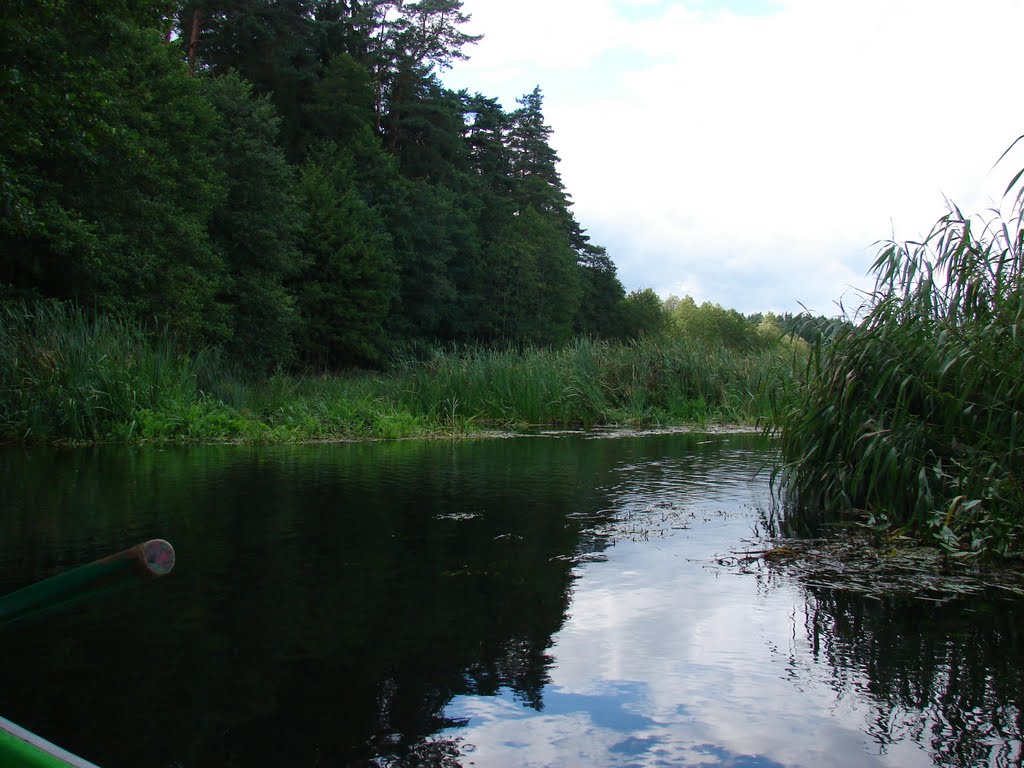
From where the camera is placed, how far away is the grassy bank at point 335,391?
36.9 feet

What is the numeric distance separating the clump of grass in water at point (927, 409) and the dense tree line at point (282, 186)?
1186 cm

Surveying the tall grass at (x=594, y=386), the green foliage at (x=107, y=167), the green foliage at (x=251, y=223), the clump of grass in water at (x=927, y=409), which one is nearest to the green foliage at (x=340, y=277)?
the green foliage at (x=251, y=223)

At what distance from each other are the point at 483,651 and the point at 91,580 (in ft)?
7.54

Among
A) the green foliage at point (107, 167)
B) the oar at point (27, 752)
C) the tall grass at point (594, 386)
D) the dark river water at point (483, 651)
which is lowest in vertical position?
the dark river water at point (483, 651)

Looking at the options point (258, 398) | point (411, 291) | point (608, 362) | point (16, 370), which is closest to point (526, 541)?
point (16, 370)

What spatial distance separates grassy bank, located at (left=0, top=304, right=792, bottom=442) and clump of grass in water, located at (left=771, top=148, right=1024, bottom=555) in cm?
148

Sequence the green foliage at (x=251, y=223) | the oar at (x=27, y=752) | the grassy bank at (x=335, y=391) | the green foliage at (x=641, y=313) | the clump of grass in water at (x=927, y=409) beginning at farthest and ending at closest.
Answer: the green foliage at (x=641, y=313) → the green foliage at (x=251, y=223) → the grassy bank at (x=335, y=391) → the clump of grass in water at (x=927, y=409) → the oar at (x=27, y=752)

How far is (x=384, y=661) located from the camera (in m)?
3.04

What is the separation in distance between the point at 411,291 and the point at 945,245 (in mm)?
37637

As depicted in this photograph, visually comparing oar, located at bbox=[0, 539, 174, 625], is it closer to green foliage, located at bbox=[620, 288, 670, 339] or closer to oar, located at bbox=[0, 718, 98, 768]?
oar, located at bbox=[0, 718, 98, 768]

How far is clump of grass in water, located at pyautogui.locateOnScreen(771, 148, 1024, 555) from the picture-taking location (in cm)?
479

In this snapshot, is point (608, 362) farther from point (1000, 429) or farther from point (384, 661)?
point (384, 661)

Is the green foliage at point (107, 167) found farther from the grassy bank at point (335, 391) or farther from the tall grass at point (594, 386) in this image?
the tall grass at point (594, 386)

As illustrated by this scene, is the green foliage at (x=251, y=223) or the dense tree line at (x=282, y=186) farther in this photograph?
the green foliage at (x=251, y=223)
